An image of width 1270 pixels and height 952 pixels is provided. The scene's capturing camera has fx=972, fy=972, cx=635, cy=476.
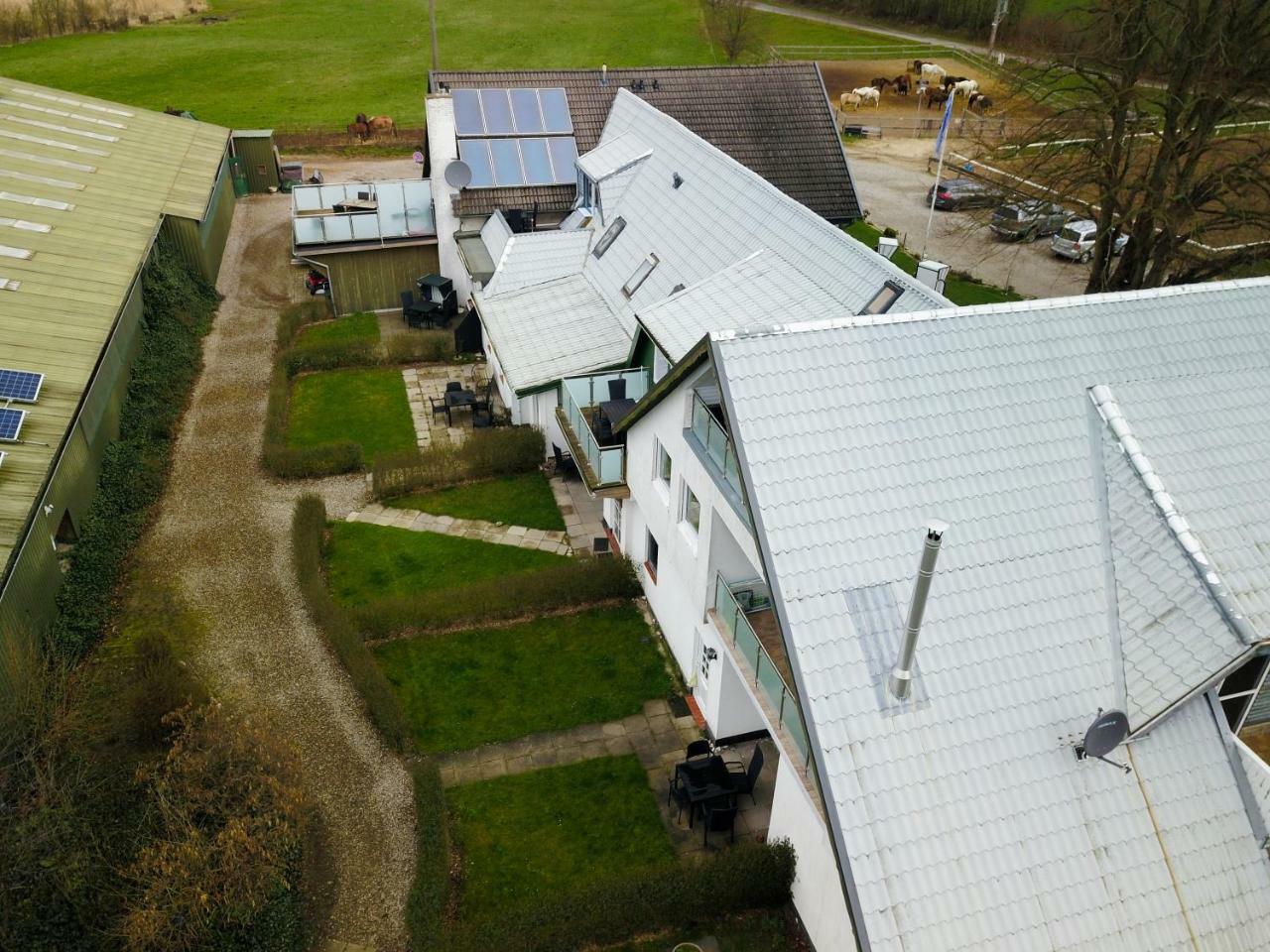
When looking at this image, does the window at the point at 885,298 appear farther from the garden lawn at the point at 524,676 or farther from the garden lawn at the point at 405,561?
the garden lawn at the point at 405,561

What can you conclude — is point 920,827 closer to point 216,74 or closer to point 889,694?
point 889,694

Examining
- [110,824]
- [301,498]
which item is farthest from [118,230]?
[110,824]

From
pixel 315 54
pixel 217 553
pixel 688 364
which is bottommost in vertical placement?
pixel 688 364

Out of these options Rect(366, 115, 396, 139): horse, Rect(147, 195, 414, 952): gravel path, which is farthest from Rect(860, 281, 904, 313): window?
Rect(366, 115, 396, 139): horse

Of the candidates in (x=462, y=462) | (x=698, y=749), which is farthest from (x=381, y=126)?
(x=698, y=749)

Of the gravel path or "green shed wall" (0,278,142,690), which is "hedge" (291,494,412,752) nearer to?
the gravel path
